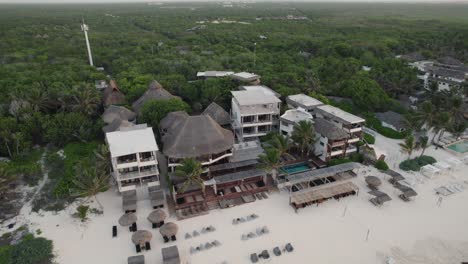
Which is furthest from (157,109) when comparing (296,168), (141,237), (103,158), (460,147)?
(460,147)

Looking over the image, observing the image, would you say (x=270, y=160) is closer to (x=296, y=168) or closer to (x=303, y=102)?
(x=296, y=168)

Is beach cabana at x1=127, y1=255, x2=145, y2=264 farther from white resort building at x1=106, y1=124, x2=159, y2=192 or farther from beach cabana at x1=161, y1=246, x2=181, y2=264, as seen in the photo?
white resort building at x1=106, y1=124, x2=159, y2=192

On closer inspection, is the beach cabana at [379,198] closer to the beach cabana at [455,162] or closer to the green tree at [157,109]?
→ the beach cabana at [455,162]

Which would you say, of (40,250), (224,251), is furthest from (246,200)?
(40,250)

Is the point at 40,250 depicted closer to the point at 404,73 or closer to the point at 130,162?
the point at 130,162

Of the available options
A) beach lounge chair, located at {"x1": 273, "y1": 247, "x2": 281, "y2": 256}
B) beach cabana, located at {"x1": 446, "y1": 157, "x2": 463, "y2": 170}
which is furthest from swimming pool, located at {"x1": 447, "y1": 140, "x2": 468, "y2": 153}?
beach lounge chair, located at {"x1": 273, "y1": 247, "x2": 281, "y2": 256}

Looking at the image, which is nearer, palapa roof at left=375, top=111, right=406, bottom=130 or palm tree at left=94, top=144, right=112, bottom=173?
palm tree at left=94, top=144, right=112, bottom=173

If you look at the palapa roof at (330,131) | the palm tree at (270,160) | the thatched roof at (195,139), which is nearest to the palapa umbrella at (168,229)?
the thatched roof at (195,139)
